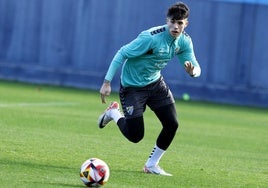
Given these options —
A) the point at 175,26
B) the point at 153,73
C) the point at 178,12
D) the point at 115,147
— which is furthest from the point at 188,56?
the point at 115,147

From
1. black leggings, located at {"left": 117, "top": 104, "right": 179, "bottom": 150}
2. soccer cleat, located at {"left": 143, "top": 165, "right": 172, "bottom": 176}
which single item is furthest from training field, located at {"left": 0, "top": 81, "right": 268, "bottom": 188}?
black leggings, located at {"left": 117, "top": 104, "right": 179, "bottom": 150}

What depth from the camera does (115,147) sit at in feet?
46.6

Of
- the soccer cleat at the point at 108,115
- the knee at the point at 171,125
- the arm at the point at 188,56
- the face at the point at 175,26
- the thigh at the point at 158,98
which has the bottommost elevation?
the soccer cleat at the point at 108,115

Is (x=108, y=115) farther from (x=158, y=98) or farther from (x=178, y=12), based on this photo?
(x=178, y=12)

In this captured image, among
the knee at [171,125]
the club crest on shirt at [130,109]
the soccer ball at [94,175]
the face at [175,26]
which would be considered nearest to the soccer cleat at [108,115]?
the club crest on shirt at [130,109]

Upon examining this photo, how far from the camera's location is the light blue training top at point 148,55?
38.4ft

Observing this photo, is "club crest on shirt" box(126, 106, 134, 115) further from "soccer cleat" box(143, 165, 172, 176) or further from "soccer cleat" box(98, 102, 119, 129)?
"soccer cleat" box(98, 102, 119, 129)

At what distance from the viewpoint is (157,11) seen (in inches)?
A: 1103

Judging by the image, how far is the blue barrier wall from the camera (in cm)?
2714

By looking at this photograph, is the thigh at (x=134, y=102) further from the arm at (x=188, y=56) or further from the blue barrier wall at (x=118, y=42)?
the blue barrier wall at (x=118, y=42)

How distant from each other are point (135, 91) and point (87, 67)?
16.5 metres

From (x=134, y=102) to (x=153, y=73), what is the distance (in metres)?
0.46

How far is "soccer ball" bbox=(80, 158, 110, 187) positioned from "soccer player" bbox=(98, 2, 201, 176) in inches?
63.0

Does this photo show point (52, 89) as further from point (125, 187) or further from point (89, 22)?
point (125, 187)
